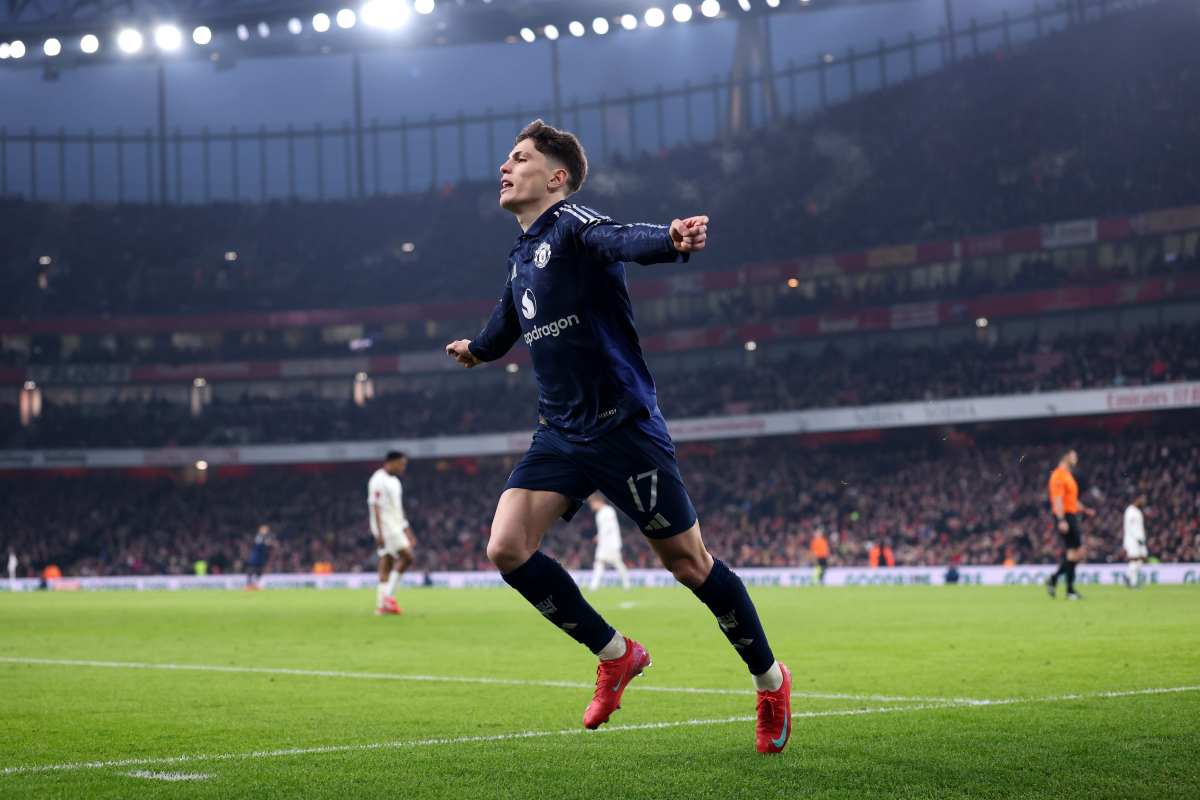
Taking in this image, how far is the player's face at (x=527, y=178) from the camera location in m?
4.89

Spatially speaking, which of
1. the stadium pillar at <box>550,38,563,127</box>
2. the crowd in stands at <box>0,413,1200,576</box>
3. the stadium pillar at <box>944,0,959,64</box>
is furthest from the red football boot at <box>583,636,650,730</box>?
the stadium pillar at <box>550,38,563,127</box>

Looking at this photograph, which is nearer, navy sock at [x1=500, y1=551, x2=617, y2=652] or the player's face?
navy sock at [x1=500, y1=551, x2=617, y2=652]

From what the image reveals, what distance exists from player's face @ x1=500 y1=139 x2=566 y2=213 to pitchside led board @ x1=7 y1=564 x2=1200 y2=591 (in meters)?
20.2

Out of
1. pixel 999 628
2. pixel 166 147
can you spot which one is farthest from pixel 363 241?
pixel 999 628

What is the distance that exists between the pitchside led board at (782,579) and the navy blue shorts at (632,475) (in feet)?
65.7

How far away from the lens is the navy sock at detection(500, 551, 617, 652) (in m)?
4.72

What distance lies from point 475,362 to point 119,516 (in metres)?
47.3

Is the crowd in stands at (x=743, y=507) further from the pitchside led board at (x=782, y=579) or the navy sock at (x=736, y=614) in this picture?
the navy sock at (x=736, y=614)

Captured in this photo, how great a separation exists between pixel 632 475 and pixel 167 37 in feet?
112

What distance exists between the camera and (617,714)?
5.97m

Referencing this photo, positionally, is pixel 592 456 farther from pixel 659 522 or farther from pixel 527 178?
pixel 527 178

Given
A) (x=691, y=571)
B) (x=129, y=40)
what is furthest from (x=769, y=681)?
(x=129, y=40)

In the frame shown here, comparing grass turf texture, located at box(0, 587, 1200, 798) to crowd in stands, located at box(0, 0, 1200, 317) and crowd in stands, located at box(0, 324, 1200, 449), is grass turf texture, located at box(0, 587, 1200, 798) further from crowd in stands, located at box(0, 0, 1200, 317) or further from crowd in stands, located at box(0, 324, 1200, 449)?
crowd in stands, located at box(0, 0, 1200, 317)

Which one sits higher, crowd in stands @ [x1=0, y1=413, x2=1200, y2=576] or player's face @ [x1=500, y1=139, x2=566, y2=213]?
player's face @ [x1=500, y1=139, x2=566, y2=213]
